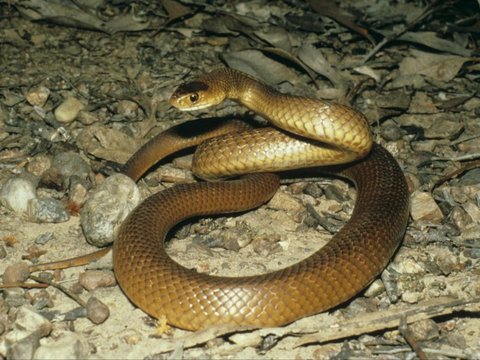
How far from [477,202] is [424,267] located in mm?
1222

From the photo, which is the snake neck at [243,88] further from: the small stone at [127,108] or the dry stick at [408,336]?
the dry stick at [408,336]

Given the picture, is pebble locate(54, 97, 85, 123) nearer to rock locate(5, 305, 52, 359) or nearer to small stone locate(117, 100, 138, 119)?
small stone locate(117, 100, 138, 119)

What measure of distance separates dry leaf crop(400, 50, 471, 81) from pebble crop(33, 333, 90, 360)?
5.97 m

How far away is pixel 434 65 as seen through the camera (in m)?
8.50

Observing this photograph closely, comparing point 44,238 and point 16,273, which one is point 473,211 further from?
point 16,273

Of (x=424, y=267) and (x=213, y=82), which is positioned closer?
(x=424, y=267)

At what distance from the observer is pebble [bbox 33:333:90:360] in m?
4.30

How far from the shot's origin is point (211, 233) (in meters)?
6.02

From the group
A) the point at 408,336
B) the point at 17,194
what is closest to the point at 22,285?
the point at 17,194

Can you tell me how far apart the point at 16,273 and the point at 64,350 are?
1.11 metres

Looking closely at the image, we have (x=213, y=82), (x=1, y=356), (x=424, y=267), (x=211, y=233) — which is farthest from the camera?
(x=213, y=82)

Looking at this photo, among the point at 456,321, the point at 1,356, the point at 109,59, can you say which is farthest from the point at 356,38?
the point at 1,356

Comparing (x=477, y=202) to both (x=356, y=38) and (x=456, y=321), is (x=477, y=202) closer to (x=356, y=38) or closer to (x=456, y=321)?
(x=456, y=321)

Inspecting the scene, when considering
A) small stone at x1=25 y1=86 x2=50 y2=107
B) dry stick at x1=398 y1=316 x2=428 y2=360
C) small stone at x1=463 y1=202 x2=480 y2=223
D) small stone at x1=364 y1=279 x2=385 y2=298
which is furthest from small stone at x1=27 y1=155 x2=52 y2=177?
small stone at x1=463 y1=202 x2=480 y2=223
